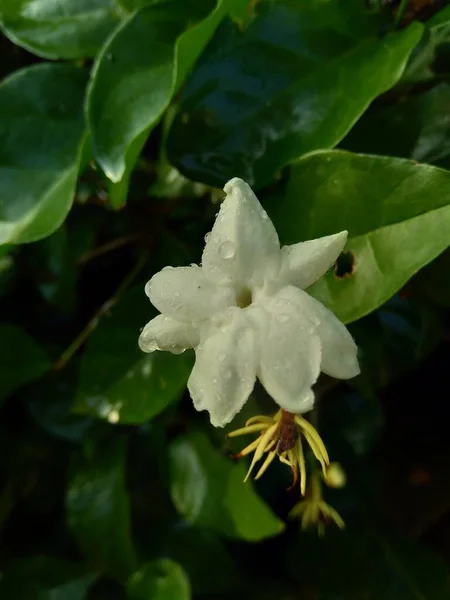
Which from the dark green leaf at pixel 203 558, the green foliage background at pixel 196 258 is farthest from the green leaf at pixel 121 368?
the dark green leaf at pixel 203 558

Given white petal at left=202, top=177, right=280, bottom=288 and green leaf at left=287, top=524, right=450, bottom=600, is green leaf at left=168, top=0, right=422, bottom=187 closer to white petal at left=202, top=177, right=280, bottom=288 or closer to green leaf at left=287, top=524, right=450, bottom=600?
white petal at left=202, top=177, right=280, bottom=288

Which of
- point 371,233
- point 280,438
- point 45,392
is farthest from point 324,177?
point 45,392

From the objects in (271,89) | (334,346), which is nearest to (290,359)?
(334,346)

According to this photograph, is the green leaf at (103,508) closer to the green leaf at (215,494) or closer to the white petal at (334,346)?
the green leaf at (215,494)

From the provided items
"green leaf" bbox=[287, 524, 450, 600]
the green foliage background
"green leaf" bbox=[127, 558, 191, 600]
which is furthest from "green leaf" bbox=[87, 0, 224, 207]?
"green leaf" bbox=[287, 524, 450, 600]

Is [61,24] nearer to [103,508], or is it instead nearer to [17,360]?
[17,360]

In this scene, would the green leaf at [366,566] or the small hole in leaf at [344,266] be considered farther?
the green leaf at [366,566]
